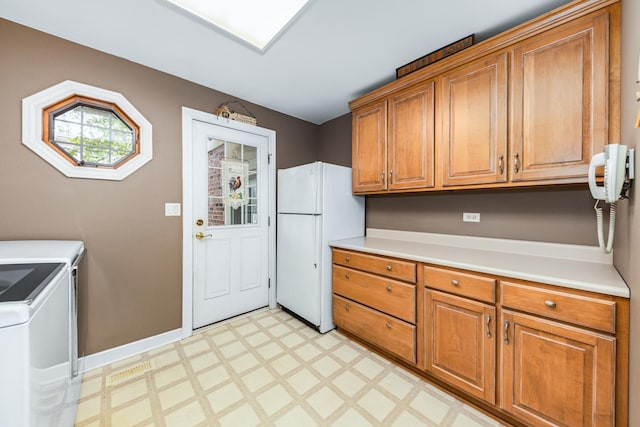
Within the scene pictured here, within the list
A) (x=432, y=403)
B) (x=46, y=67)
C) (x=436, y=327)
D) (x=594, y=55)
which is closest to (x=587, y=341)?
(x=436, y=327)

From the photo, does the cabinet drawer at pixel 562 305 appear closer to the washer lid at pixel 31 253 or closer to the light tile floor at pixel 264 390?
the light tile floor at pixel 264 390

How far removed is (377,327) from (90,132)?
271 cm

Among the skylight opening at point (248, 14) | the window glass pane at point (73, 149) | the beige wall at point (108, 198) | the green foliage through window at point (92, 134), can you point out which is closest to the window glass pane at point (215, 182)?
the beige wall at point (108, 198)

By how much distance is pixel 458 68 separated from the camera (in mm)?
1771

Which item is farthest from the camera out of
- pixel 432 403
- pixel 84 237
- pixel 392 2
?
pixel 84 237

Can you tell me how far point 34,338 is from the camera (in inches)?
28.4

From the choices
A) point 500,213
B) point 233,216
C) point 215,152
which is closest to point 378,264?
point 500,213

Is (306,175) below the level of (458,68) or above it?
below

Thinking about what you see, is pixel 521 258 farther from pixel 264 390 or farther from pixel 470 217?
pixel 264 390

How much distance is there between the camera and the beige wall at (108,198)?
1.59 meters

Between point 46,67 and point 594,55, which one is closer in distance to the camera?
point 594,55

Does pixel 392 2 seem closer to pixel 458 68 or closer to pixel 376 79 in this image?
pixel 458 68

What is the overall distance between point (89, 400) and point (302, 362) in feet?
4.47

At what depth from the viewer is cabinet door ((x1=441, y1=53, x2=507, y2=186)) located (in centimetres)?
159
